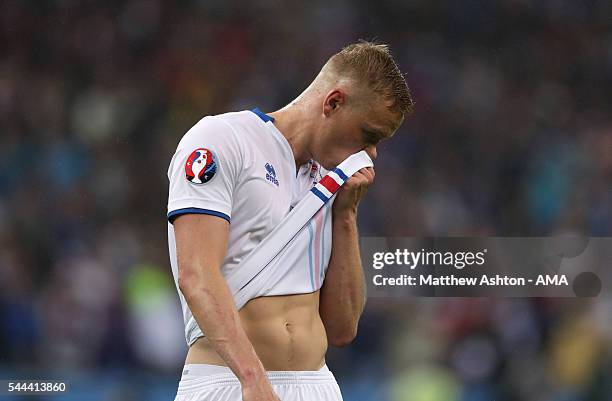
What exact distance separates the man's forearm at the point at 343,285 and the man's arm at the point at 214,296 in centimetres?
46

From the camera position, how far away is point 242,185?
254cm

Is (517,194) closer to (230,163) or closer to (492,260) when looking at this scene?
(492,260)

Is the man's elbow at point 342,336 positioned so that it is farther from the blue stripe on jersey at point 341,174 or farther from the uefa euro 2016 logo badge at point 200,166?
the uefa euro 2016 logo badge at point 200,166

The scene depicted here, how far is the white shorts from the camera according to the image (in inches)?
99.1

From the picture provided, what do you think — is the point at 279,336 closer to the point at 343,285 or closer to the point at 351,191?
the point at 343,285

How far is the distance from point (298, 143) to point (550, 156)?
4704 millimetres

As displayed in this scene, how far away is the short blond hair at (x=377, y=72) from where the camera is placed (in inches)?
107

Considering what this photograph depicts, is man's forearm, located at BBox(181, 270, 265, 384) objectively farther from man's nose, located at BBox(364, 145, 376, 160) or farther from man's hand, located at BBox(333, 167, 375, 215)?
man's nose, located at BBox(364, 145, 376, 160)

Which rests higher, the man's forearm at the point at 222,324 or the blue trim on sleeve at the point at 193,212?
the blue trim on sleeve at the point at 193,212

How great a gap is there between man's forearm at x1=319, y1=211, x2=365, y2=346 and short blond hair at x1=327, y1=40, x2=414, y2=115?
0.33 metres

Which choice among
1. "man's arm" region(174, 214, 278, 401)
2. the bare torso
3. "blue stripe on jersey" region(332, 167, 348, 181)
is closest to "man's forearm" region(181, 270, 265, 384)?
"man's arm" region(174, 214, 278, 401)

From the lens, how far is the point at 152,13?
7.39m
